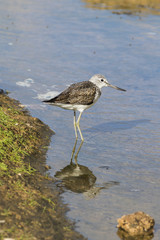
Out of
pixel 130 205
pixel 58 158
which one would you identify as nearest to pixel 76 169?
pixel 58 158

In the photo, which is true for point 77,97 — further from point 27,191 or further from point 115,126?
point 27,191

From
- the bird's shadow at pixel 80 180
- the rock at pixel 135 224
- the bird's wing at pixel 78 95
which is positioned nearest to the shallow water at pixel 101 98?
the bird's shadow at pixel 80 180

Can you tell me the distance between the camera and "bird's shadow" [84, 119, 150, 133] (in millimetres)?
10019

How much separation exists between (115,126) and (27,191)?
441cm

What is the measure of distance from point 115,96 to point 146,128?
236cm

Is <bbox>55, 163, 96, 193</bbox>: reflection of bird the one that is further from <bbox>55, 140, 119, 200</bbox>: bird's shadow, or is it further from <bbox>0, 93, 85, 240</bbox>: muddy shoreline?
<bbox>0, 93, 85, 240</bbox>: muddy shoreline

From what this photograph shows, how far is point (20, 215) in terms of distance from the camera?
5523 millimetres

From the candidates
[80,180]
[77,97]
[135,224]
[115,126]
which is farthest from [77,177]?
[115,126]

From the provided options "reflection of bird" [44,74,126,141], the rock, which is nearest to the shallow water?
the rock

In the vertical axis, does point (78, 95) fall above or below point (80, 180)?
above

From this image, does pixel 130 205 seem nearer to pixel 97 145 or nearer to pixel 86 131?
pixel 97 145

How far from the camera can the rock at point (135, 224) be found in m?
5.64

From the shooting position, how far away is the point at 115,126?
10.2m

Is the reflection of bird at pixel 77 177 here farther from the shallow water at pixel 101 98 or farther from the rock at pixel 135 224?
the rock at pixel 135 224
